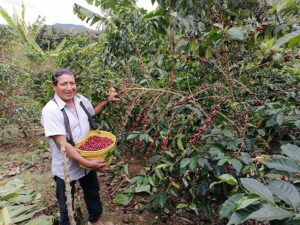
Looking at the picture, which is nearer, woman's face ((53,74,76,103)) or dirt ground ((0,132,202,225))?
woman's face ((53,74,76,103))

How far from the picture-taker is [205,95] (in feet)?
8.11

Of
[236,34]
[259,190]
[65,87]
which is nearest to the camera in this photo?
[259,190]

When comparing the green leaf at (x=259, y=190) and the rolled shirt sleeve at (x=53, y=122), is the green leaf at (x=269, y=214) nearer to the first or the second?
the green leaf at (x=259, y=190)

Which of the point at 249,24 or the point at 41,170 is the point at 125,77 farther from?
the point at 41,170

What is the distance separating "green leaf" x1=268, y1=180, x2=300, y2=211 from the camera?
3.11ft

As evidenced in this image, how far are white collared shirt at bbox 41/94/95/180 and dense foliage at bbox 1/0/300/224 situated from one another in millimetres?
267

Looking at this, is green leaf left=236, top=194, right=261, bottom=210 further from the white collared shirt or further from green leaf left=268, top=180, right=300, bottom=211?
the white collared shirt

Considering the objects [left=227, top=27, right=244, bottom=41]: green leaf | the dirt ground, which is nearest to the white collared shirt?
the dirt ground

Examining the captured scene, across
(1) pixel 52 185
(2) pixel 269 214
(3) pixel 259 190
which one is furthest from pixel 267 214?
(1) pixel 52 185

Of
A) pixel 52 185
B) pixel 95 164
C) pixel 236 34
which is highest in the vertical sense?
pixel 236 34

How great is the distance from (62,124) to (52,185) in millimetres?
1596

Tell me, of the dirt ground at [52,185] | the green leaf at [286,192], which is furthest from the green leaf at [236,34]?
the dirt ground at [52,185]

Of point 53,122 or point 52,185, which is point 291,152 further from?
point 52,185

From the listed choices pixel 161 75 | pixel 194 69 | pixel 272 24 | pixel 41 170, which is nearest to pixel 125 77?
pixel 161 75
